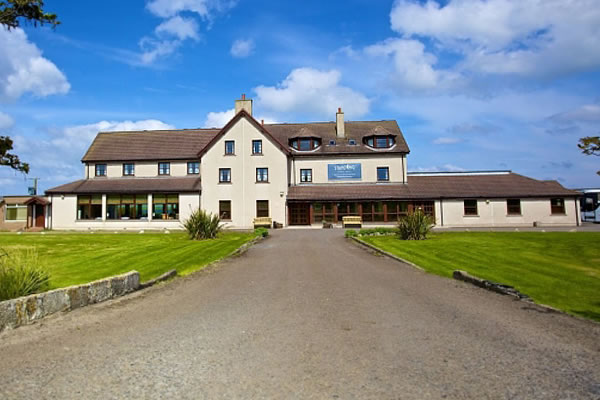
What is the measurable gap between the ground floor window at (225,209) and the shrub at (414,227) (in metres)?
19.8

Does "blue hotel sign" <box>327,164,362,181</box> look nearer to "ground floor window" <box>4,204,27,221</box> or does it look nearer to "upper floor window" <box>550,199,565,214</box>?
"upper floor window" <box>550,199,565,214</box>

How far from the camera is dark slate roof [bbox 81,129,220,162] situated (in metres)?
41.7

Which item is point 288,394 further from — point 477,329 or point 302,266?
point 302,266

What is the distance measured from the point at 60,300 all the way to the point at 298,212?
31.5 m

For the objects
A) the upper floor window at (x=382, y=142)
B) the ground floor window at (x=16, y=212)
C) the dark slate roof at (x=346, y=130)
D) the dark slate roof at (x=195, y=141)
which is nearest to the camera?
the ground floor window at (x=16, y=212)

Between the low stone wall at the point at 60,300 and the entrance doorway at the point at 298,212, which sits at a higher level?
the entrance doorway at the point at 298,212

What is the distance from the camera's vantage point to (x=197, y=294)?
30.5 feet

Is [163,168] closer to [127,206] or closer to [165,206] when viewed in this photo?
[165,206]

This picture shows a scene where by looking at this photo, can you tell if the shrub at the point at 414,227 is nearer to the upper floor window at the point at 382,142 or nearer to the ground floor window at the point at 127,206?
the upper floor window at the point at 382,142

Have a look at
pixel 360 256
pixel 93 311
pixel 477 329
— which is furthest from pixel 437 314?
pixel 360 256

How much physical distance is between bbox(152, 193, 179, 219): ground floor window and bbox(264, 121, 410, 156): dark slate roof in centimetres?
1268

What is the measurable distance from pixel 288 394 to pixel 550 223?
40.5m

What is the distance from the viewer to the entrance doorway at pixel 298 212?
3850 cm

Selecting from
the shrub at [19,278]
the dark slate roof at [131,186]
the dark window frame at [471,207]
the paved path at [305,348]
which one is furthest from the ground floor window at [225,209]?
the shrub at [19,278]
